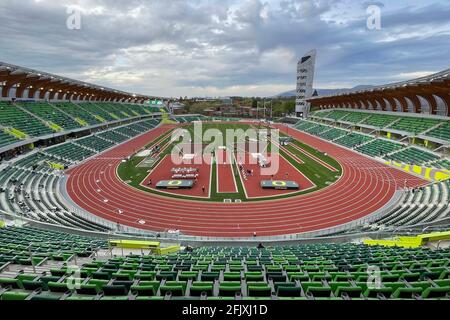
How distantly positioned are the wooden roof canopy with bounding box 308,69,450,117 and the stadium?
312mm

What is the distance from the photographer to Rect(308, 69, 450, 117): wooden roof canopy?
3525 centimetres

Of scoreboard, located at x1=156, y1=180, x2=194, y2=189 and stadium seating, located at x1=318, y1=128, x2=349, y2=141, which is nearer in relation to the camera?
scoreboard, located at x1=156, y1=180, x2=194, y2=189

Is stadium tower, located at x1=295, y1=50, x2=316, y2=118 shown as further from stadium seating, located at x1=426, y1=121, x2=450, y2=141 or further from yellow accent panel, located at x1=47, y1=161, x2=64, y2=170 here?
yellow accent panel, located at x1=47, y1=161, x2=64, y2=170

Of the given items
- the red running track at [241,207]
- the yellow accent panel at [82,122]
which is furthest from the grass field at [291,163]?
the yellow accent panel at [82,122]

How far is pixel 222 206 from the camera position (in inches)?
987

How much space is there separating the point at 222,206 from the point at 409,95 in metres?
42.5

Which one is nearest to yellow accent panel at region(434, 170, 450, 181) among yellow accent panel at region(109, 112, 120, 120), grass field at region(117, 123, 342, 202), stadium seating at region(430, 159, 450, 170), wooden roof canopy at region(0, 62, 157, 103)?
stadium seating at region(430, 159, 450, 170)

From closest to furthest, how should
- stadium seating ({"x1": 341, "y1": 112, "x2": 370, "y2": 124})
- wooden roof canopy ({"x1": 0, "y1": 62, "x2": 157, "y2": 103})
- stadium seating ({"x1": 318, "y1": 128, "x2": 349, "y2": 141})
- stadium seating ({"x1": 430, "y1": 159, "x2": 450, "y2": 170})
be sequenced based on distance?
stadium seating ({"x1": 430, "y1": 159, "x2": 450, "y2": 170}) → wooden roof canopy ({"x1": 0, "y1": 62, "x2": 157, "y2": 103}) → stadium seating ({"x1": 318, "y1": 128, "x2": 349, "y2": 141}) → stadium seating ({"x1": 341, "y1": 112, "x2": 370, "y2": 124})

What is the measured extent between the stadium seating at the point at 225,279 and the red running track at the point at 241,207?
10.3 m

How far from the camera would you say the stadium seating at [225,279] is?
6.21 metres

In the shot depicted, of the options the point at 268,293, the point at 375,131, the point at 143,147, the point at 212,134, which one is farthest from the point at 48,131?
the point at 375,131

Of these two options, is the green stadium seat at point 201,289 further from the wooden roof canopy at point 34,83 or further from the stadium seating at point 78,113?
the stadium seating at point 78,113

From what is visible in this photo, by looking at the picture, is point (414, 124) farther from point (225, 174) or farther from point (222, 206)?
point (222, 206)
